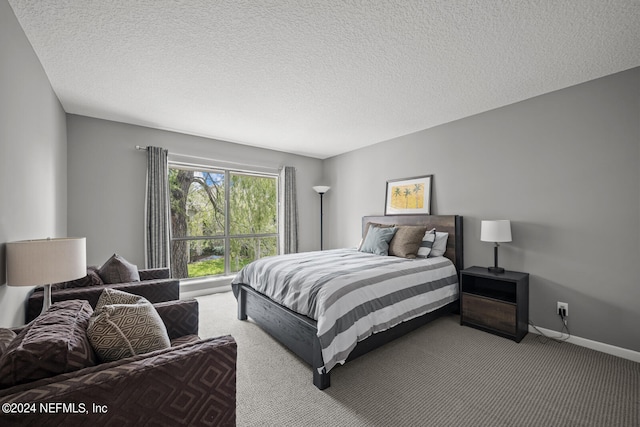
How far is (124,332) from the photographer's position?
122 centimetres

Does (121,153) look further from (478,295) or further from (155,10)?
(478,295)

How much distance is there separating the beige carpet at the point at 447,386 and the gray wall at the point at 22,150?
5.78 ft

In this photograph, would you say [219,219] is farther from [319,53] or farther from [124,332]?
[124,332]

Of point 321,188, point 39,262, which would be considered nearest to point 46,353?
point 39,262

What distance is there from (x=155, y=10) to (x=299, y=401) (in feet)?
9.19

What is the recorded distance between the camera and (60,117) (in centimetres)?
312

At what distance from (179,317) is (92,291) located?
0.91 m

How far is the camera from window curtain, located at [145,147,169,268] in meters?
3.87

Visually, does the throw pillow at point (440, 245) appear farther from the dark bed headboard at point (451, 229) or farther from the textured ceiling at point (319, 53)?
the textured ceiling at point (319, 53)

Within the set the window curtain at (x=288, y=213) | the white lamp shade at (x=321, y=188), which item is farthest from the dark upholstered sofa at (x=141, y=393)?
the white lamp shade at (x=321, y=188)

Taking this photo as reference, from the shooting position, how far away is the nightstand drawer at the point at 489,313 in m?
2.78

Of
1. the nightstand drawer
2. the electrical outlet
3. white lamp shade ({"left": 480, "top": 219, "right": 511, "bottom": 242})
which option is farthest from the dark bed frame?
the electrical outlet

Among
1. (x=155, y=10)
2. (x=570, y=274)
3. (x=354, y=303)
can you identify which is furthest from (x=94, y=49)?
(x=570, y=274)

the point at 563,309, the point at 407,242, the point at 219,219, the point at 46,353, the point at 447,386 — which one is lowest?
the point at 447,386
